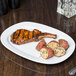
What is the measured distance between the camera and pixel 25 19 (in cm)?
139

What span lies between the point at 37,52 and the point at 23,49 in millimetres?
84

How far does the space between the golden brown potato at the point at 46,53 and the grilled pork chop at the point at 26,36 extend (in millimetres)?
145

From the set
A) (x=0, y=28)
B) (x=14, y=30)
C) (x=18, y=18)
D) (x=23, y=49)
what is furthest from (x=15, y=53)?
(x=18, y=18)

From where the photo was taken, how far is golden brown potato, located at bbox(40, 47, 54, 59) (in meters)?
0.95

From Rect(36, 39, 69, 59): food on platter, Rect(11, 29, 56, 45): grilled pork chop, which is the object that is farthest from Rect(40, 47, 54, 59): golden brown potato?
Rect(11, 29, 56, 45): grilled pork chop

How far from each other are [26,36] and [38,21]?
0.28m

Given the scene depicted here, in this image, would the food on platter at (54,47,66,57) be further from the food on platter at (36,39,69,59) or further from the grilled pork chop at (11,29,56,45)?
the grilled pork chop at (11,29,56,45)

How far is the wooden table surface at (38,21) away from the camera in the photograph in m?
0.95

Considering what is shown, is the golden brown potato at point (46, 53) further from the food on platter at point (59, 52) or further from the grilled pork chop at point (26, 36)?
the grilled pork chop at point (26, 36)

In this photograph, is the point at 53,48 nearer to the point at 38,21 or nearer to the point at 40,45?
the point at 40,45

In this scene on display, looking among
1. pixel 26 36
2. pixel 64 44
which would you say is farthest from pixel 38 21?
pixel 64 44

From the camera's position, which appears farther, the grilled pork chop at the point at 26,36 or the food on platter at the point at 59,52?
the grilled pork chop at the point at 26,36

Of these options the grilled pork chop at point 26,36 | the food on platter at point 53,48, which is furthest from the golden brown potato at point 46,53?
the grilled pork chop at point 26,36

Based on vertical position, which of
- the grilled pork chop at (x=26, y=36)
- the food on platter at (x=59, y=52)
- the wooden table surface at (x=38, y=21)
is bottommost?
the wooden table surface at (x=38, y=21)
